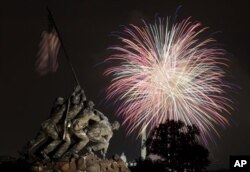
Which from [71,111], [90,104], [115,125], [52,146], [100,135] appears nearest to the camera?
[52,146]

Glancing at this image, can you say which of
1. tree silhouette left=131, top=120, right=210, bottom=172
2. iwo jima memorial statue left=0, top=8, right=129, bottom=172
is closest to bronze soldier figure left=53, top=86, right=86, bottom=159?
iwo jima memorial statue left=0, top=8, right=129, bottom=172

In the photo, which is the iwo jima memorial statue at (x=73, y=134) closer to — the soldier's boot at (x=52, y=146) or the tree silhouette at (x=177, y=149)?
the soldier's boot at (x=52, y=146)

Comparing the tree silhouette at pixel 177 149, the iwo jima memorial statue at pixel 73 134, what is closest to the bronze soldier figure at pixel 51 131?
the iwo jima memorial statue at pixel 73 134

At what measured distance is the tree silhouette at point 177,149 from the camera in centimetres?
5253

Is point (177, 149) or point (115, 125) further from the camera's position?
point (177, 149)

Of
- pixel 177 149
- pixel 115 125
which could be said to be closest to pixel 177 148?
pixel 177 149

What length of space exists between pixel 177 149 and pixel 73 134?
27.4 metres

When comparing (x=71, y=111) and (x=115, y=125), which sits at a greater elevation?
(x=71, y=111)

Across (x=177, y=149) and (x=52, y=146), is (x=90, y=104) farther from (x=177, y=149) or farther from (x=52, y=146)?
(x=177, y=149)

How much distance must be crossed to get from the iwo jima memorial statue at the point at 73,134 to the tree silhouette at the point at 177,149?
24.4m

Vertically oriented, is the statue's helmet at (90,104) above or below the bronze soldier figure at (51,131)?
above

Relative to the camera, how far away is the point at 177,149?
5284cm

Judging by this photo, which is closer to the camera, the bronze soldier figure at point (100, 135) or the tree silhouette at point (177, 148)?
the bronze soldier figure at point (100, 135)

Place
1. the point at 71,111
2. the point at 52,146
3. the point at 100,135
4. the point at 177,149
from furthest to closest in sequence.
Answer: the point at 177,149
the point at 100,135
the point at 71,111
the point at 52,146
